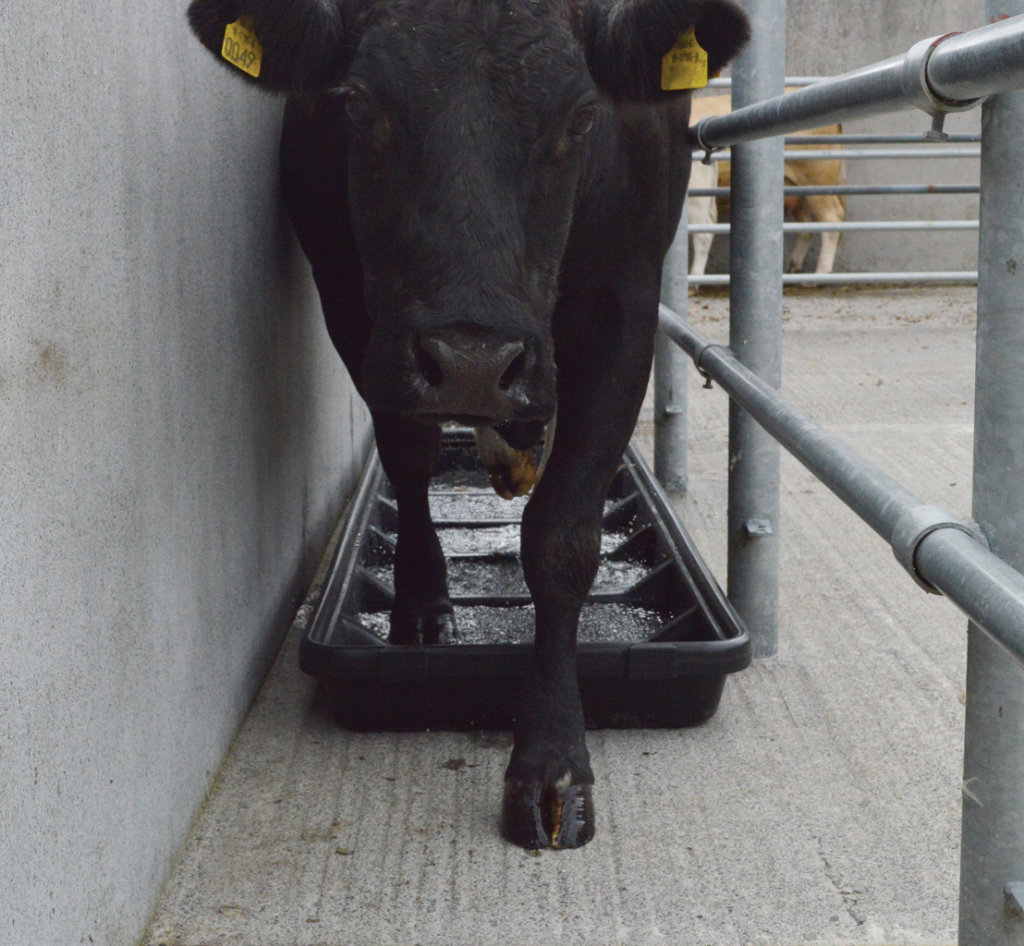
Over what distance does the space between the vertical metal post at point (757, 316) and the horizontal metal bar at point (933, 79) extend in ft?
2.66

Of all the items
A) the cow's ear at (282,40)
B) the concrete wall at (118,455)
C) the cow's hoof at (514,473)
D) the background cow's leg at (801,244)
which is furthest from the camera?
the background cow's leg at (801,244)

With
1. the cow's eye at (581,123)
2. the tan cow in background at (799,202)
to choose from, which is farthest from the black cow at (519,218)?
the tan cow in background at (799,202)

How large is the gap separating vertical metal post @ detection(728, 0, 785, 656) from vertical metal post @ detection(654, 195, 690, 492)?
49.3 inches

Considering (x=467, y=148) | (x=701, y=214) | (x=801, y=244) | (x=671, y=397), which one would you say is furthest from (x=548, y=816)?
(x=801, y=244)

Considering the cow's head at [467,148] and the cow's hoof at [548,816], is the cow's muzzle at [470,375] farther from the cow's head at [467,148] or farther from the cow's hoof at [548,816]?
the cow's hoof at [548,816]

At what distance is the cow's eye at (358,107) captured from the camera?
2.00m

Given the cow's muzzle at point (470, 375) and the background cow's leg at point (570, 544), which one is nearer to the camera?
the cow's muzzle at point (470, 375)

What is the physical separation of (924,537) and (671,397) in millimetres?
2893

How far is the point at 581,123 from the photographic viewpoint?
2045 mm

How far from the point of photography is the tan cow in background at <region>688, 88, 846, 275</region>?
982 centimetres

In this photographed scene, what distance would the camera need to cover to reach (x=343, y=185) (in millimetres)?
2396

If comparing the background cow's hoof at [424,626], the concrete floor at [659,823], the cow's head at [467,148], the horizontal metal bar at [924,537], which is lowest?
the concrete floor at [659,823]

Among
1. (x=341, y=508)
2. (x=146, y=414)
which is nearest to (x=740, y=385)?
(x=146, y=414)

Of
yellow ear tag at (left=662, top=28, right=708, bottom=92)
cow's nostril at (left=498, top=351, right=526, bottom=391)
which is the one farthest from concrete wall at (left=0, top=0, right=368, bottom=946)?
yellow ear tag at (left=662, top=28, right=708, bottom=92)
